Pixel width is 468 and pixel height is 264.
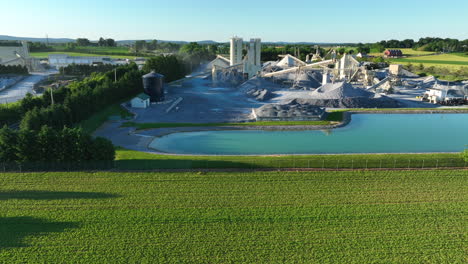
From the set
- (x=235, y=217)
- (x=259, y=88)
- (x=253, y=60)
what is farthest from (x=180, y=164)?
(x=253, y=60)

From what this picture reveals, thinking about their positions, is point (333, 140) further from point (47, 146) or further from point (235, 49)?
point (235, 49)

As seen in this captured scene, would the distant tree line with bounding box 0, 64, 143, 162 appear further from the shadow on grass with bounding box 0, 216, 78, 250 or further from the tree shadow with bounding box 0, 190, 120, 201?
the shadow on grass with bounding box 0, 216, 78, 250

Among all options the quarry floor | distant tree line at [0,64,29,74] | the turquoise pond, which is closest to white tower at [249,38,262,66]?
the quarry floor

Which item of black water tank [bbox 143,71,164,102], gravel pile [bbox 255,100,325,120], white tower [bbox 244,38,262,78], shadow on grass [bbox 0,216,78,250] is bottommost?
shadow on grass [bbox 0,216,78,250]

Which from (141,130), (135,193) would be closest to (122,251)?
(135,193)

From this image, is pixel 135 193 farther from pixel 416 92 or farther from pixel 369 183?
pixel 416 92

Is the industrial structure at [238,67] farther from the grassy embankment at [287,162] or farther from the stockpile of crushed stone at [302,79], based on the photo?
the grassy embankment at [287,162]
